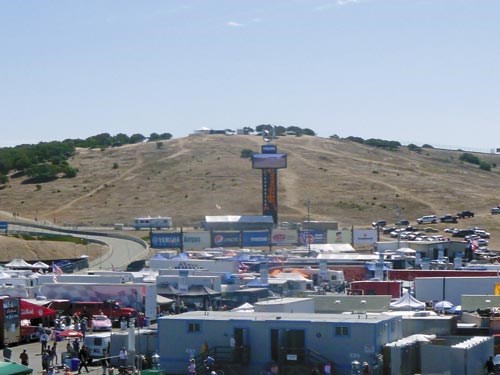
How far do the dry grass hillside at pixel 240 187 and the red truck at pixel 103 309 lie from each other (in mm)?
54965

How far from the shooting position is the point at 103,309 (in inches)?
1823

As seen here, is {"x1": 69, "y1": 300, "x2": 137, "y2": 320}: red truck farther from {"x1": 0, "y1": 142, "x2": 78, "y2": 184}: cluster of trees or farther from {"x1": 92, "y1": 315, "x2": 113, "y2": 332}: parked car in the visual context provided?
{"x1": 0, "y1": 142, "x2": 78, "y2": 184}: cluster of trees

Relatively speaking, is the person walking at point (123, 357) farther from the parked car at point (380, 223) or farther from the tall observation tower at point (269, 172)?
the parked car at point (380, 223)

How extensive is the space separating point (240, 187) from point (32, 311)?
79133mm

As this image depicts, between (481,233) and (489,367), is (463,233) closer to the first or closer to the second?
(481,233)

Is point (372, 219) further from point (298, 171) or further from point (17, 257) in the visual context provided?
point (17, 257)

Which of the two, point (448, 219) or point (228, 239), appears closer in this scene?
point (228, 239)

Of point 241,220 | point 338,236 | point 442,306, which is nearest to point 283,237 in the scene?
point 338,236

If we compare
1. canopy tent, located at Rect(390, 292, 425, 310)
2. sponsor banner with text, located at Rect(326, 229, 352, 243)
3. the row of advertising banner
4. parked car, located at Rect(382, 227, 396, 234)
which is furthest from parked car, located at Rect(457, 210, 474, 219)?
canopy tent, located at Rect(390, 292, 425, 310)

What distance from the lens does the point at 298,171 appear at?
132m

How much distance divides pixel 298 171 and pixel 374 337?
101270 millimetres

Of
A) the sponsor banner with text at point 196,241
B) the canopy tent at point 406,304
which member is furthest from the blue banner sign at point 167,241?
the canopy tent at point 406,304

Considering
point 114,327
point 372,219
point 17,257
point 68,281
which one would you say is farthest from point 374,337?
point 372,219

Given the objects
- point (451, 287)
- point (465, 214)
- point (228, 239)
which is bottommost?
point (451, 287)
